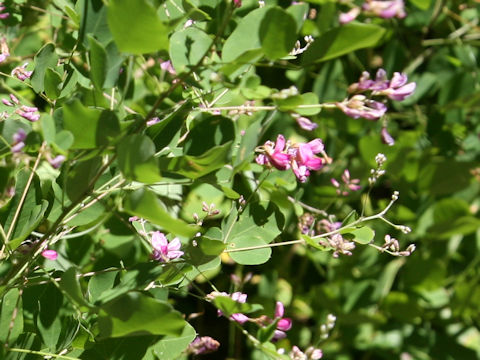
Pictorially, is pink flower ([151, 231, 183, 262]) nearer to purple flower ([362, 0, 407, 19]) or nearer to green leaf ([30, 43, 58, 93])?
green leaf ([30, 43, 58, 93])

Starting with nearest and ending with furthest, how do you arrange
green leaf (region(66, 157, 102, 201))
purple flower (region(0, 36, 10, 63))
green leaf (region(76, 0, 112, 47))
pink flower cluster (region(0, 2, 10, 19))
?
1. green leaf (region(66, 157, 102, 201))
2. green leaf (region(76, 0, 112, 47))
3. purple flower (region(0, 36, 10, 63))
4. pink flower cluster (region(0, 2, 10, 19))

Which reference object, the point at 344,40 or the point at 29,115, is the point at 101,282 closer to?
the point at 29,115

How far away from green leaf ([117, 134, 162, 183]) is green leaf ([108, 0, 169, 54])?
9 centimetres

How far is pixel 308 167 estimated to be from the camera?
34.1 inches

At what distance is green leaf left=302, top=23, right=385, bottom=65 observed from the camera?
2.00 feet

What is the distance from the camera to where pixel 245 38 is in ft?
2.40

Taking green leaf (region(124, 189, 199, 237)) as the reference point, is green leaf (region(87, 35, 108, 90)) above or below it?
above

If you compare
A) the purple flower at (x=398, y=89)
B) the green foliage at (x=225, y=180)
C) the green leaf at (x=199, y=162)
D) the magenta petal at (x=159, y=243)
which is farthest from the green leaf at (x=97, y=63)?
the purple flower at (x=398, y=89)

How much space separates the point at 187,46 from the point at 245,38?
3.3 inches

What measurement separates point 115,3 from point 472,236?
4.90ft

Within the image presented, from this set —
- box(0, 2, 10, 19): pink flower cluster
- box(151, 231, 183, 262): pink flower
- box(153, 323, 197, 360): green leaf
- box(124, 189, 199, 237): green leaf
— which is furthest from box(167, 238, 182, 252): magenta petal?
box(0, 2, 10, 19): pink flower cluster

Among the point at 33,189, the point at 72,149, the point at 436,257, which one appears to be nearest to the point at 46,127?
the point at 72,149

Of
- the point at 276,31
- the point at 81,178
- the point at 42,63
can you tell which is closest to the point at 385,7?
the point at 276,31

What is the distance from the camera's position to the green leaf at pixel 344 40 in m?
0.61
